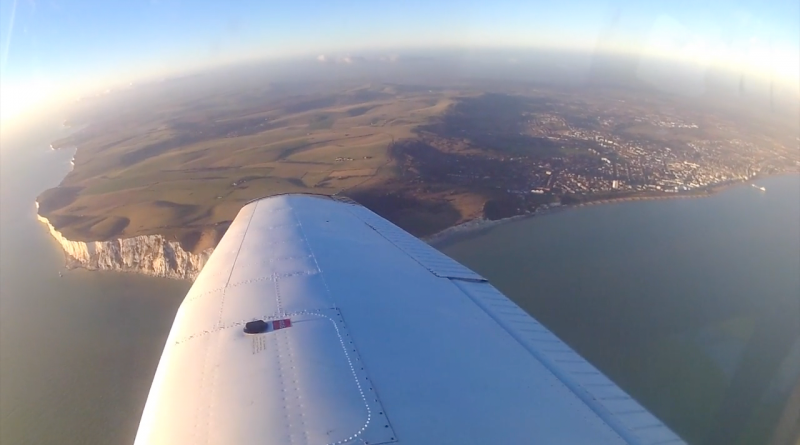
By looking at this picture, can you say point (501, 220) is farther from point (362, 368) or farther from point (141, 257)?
point (362, 368)

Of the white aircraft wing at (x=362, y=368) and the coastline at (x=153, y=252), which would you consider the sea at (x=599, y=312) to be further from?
the white aircraft wing at (x=362, y=368)

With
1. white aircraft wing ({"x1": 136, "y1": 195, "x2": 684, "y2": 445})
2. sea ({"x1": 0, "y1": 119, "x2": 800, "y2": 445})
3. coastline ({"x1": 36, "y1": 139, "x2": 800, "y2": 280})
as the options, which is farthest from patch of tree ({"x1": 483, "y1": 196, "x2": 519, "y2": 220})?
white aircraft wing ({"x1": 136, "y1": 195, "x2": 684, "y2": 445})

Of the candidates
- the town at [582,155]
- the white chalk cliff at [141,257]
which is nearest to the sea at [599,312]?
the white chalk cliff at [141,257]

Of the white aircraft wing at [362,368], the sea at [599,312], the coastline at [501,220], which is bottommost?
the sea at [599,312]

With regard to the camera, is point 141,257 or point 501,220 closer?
point 141,257

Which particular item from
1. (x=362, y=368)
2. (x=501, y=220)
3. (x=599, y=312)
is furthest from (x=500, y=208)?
(x=362, y=368)

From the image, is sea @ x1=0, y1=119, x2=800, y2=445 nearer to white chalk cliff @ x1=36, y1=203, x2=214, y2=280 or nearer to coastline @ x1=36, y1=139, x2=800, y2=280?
coastline @ x1=36, y1=139, x2=800, y2=280

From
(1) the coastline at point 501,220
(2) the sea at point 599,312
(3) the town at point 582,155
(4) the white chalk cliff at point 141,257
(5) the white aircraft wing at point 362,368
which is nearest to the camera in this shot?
(5) the white aircraft wing at point 362,368
